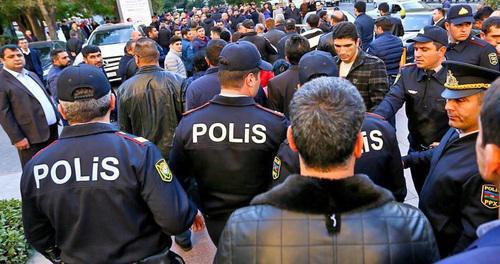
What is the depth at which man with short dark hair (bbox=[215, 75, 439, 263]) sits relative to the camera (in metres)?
1.32

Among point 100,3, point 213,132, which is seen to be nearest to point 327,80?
point 213,132

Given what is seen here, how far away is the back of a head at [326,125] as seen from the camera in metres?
1.37

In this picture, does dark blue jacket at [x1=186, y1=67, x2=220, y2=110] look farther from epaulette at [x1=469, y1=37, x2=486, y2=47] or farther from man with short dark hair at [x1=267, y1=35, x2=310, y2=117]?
epaulette at [x1=469, y1=37, x2=486, y2=47]

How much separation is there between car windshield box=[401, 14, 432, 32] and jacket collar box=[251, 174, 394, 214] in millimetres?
10624

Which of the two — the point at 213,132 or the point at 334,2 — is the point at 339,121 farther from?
the point at 334,2

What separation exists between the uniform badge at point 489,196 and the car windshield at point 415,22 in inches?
391

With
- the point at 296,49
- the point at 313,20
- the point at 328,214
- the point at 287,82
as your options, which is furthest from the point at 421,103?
the point at 313,20

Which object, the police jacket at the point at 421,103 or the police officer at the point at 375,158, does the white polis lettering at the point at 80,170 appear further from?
the police jacket at the point at 421,103

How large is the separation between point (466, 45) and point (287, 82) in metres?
2.18

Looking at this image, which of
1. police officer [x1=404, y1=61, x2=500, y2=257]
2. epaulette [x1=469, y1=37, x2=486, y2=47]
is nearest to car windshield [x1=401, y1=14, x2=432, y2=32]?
epaulette [x1=469, y1=37, x2=486, y2=47]

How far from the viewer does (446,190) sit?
2.03m

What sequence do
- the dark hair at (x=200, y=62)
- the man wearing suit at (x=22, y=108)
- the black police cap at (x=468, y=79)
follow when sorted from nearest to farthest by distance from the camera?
the black police cap at (x=468, y=79), the man wearing suit at (x=22, y=108), the dark hair at (x=200, y=62)

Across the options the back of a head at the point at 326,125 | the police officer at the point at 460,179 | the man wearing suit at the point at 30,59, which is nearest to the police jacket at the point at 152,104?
the police officer at the point at 460,179

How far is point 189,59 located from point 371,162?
20.3ft
